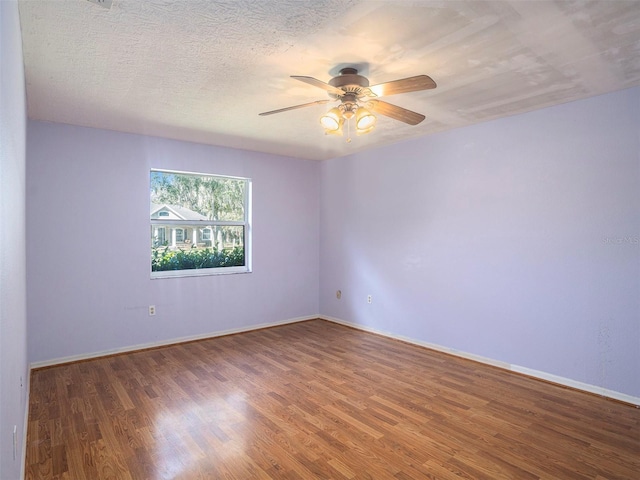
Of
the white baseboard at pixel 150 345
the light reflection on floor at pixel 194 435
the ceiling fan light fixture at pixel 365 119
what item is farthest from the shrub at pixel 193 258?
the ceiling fan light fixture at pixel 365 119

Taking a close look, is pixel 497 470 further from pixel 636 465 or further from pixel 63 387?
pixel 63 387

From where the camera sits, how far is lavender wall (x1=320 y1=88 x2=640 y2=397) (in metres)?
2.90

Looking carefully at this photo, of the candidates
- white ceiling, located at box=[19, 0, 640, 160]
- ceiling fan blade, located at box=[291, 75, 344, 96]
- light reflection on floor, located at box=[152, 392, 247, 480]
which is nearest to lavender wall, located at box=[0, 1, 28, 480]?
white ceiling, located at box=[19, 0, 640, 160]

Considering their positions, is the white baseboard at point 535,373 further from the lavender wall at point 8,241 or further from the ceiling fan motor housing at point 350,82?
the lavender wall at point 8,241

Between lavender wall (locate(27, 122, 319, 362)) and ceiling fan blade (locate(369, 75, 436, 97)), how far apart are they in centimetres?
293

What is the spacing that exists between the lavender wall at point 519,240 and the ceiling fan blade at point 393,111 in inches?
55.4

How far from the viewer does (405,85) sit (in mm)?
2178

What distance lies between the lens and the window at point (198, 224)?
14.4 ft

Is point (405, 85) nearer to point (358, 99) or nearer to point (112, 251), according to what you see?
point (358, 99)

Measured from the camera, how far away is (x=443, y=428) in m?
2.48

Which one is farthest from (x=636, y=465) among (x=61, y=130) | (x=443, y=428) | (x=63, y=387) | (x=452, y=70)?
(x=61, y=130)

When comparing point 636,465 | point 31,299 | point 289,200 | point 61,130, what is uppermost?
point 61,130

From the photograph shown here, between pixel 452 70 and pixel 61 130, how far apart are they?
3.73 m

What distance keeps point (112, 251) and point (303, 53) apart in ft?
10.1
